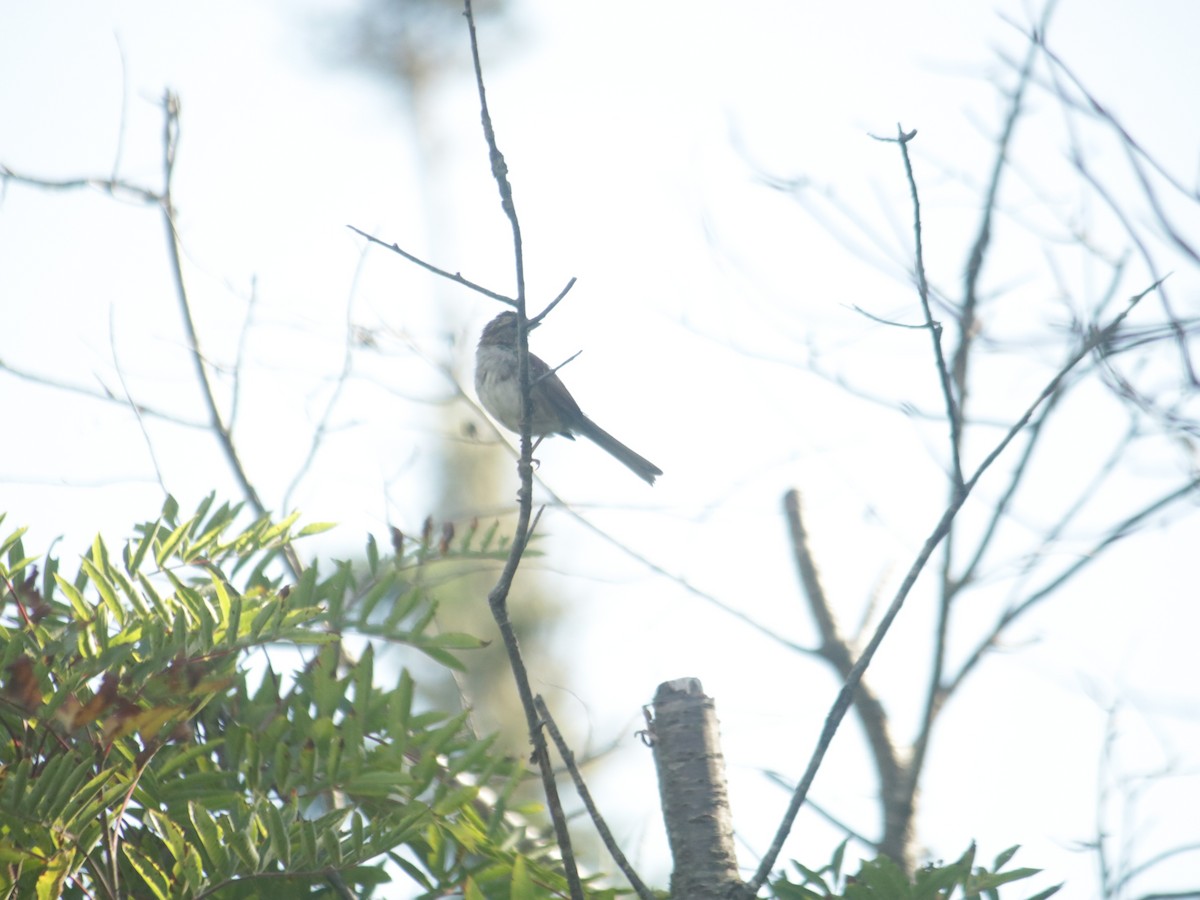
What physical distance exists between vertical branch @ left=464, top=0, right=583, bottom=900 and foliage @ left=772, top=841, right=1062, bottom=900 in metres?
0.46

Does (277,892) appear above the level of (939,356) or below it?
below

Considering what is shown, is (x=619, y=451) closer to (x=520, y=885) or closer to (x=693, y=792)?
(x=693, y=792)

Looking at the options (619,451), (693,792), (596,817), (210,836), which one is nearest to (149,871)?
(210,836)

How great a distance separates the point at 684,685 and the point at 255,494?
2.01 metres

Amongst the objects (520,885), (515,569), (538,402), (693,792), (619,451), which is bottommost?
(520,885)

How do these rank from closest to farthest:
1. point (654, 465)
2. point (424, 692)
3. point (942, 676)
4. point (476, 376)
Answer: point (942, 676), point (654, 465), point (476, 376), point (424, 692)

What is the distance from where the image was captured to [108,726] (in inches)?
77.5

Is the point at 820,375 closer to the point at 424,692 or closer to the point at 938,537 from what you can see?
the point at 938,537

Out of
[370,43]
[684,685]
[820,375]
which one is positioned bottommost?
[684,685]

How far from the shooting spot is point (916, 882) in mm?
2381

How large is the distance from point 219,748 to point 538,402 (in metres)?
3.79

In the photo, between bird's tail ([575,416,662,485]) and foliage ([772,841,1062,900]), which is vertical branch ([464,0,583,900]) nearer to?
foliage ([772,841,1062,900])

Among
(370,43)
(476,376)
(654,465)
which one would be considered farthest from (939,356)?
(370,43)

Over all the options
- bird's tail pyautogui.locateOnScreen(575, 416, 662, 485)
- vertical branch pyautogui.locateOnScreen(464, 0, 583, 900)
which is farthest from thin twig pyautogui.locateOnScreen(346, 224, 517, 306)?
bird's tail pyautogui.locateOnScreen(575, 416, 662, 485)
